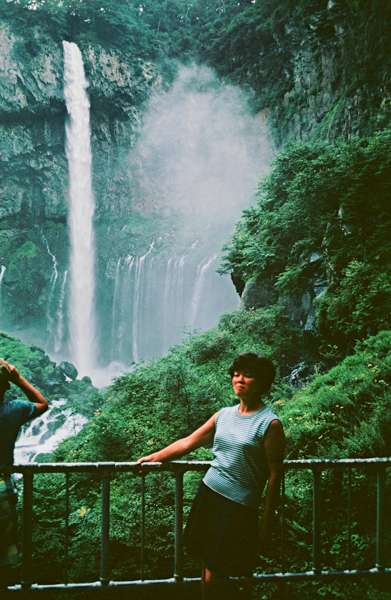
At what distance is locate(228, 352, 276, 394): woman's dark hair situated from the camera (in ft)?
6.66

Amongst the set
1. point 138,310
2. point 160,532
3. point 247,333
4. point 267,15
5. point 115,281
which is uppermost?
A: point 267,15

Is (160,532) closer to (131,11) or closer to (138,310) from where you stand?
(138,310)

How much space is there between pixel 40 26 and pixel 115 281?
23.6m

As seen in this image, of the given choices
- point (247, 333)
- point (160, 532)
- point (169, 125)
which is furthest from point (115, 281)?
point (160, 532)

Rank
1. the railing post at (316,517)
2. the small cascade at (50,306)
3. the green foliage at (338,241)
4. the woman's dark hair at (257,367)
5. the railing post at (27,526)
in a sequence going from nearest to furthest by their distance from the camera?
the woman's dark hair at (257,367)
the railing post at (27,526)
the railing post at (316,517)
the green foliage at (338,241)
the small cascade at (50,306)

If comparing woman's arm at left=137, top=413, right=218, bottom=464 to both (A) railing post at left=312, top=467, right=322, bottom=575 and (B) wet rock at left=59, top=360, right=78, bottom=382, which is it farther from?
(B) wet rock at left=59, top=360, right=78, bottom=382

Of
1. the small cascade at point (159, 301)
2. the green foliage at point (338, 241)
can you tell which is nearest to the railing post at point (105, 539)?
the green foliage at point (338, 241)

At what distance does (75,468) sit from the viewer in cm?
225

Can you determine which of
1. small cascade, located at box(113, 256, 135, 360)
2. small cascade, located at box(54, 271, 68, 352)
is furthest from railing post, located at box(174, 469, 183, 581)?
small cascade, located at box(54, 271, 68, 352)

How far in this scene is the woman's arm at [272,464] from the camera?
186 centimetres

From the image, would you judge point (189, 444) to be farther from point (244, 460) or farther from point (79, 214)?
point (79, 214)

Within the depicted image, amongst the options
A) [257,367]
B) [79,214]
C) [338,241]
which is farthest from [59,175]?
[257,367]

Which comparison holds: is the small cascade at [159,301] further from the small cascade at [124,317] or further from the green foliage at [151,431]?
the green foliage at [151,431]

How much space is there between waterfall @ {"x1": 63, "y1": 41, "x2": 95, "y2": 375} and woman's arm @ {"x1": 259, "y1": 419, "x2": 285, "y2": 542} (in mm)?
34410
